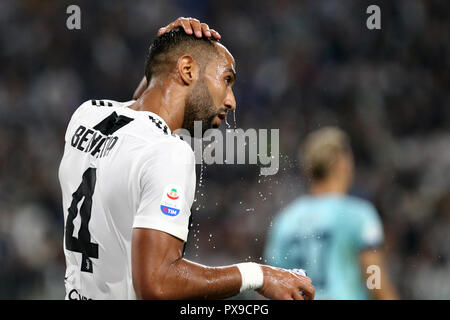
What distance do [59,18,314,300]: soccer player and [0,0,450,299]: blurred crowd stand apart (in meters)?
2.97

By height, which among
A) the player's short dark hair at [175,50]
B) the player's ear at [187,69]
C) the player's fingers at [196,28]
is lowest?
the player's ear at [187,69]

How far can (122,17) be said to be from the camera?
311 inches

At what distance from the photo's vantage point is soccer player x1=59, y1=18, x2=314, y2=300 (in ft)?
6.21

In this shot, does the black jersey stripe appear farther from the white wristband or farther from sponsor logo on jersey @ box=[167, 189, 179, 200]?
the white wristband

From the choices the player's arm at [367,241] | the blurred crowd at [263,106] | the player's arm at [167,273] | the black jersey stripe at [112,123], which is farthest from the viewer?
the blurred crowd at [263,106]

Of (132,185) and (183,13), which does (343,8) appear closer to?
(183,13)

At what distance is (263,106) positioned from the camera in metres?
7.22

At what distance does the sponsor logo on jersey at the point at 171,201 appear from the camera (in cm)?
191

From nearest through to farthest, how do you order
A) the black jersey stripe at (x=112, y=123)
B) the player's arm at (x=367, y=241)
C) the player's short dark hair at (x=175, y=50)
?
the black jersey stripe at (x=112, y=123), the player's short dark hair at (x=175, y=50), the player's arm at (x=367, y=241)

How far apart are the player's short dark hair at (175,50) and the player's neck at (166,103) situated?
0.30 ft

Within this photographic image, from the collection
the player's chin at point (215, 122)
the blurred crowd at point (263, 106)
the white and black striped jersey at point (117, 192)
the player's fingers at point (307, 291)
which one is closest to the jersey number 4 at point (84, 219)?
the white and black striped jersey at point (117, 192)

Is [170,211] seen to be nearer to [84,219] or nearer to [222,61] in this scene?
[84,219]

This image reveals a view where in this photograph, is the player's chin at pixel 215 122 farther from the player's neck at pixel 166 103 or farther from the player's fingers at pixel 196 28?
the player's fingers at pixel 196 28

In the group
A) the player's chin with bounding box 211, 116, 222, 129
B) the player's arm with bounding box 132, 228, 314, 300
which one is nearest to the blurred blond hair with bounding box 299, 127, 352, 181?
the player's chin with bounding box 211, 116, 222, 129
